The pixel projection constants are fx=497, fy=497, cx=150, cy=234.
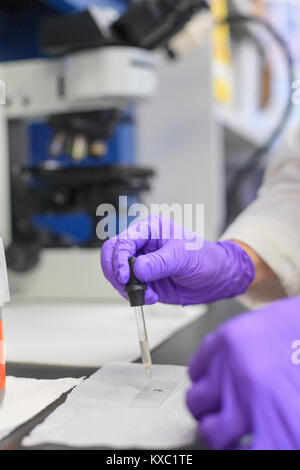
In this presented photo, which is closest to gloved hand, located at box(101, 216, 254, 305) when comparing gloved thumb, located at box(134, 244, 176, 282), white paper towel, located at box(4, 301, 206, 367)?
gloved thumb, located at box(134, 244, 176, 282)

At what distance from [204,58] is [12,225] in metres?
0.80

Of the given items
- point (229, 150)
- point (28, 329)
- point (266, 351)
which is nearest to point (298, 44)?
point (229, 150)

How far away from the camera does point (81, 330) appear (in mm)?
818

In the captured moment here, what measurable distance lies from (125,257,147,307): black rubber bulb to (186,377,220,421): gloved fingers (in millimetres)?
124

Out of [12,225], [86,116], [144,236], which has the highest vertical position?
[86,116]

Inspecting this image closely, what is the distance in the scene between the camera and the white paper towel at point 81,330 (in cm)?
65

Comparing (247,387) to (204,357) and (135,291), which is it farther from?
(135,291)

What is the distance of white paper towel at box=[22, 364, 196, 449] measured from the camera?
1.24 ft

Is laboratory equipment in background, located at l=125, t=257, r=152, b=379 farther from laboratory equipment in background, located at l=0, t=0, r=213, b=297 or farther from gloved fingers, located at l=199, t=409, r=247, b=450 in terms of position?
laboratory equipment in background, located at l=0, t=0, r=213, b=297

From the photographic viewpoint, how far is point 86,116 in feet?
3.64

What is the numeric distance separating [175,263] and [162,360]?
13 centimetres

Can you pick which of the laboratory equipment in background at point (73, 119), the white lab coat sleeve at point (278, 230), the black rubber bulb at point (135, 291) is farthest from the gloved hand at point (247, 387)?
the laboratory equipment in background at point (73, 119)

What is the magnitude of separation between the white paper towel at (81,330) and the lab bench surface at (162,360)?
0.07 feet
